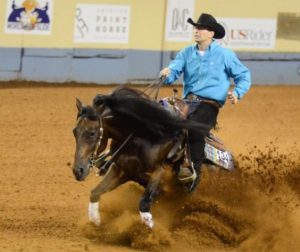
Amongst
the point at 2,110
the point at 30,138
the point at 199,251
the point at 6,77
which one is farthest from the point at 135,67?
the point at 199,251

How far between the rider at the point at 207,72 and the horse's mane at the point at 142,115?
488 millimetres

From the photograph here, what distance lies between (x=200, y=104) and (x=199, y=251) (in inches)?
55.3

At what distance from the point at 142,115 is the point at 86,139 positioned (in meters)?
0.67

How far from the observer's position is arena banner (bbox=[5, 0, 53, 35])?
15242 millimetres

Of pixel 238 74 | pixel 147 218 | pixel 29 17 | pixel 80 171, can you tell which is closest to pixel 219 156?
pixel 238 74

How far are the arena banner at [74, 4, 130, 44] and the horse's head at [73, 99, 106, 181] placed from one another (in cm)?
873

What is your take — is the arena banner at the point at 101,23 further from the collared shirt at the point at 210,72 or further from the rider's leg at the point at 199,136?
the rider's leg at the point at 199,136

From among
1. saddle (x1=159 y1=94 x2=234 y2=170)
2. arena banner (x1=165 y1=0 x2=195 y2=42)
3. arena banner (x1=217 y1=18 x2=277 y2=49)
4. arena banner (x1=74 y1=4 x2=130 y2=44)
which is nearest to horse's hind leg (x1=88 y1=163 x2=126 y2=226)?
saddle (x1=159 y1=94 x2=234 y2=170)

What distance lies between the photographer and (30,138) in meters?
12.0

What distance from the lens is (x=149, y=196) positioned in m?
7.45

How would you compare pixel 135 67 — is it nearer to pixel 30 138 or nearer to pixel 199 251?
pixel 30 138

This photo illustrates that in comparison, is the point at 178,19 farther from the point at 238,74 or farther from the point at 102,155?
the point at 102,155

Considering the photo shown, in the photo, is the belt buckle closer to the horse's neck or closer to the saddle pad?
the saddle pad

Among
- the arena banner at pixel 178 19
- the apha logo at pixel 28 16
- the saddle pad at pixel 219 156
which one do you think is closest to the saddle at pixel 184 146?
the saddle pad at pixel 219 156
